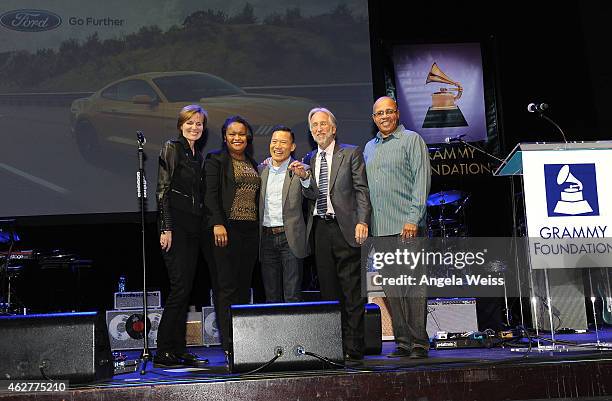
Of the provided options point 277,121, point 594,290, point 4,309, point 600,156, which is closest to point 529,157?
point 600,156

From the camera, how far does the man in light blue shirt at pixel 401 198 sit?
150 inches

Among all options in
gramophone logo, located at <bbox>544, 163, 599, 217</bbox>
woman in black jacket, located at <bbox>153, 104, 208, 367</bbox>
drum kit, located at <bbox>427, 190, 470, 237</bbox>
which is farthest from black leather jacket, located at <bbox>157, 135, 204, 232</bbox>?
drum kit, located at <bbox>427, 190, 470, 237</bbox>

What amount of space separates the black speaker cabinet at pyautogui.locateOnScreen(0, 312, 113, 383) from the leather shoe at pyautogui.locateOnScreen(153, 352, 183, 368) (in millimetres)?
779

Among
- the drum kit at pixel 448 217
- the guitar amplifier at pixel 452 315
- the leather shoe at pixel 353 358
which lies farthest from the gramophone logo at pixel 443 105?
the leather shoe at pixel 353 358

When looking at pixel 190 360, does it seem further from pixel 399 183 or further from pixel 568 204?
pixel 568 204

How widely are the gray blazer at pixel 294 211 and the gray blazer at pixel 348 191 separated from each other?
2.6 inches

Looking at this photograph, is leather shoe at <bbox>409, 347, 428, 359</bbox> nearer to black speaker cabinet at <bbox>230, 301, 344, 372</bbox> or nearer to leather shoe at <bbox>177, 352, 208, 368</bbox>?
black speaker cabinet at <bbox>230, 301, 344, 372</bbox>

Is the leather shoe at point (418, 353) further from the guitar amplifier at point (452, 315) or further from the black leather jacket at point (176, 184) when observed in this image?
the guitar amplifier at point (452, 315)

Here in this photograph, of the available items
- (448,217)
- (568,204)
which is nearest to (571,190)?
(568,204)

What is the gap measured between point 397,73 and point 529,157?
389 cm

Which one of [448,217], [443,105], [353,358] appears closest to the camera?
[353,358]

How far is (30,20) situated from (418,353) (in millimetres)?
4851

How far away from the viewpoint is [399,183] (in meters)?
3.92

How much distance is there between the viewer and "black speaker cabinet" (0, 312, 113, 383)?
10.0 feet
